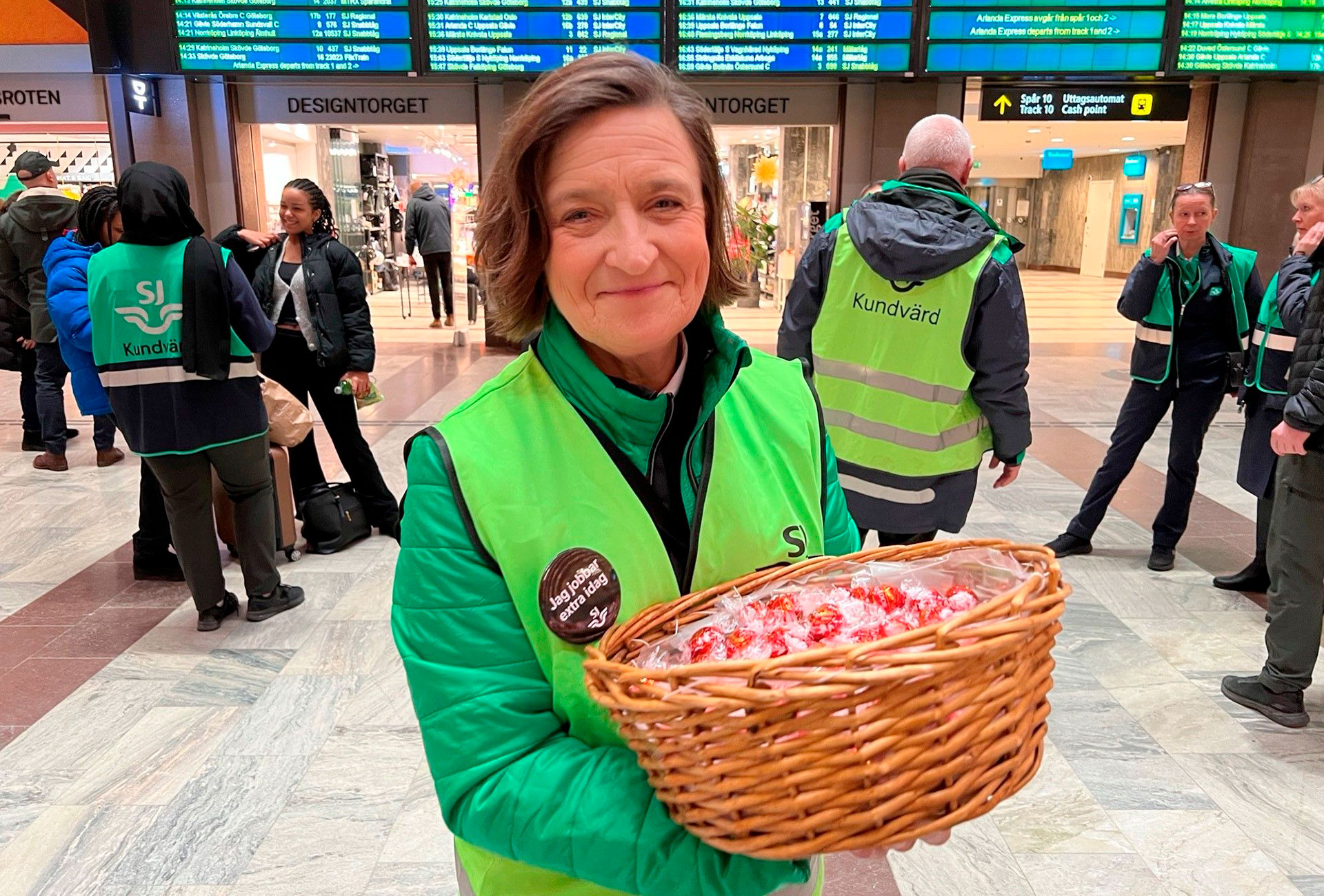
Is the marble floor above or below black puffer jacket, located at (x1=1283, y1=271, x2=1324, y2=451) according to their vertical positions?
below

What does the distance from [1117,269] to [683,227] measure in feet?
86.6

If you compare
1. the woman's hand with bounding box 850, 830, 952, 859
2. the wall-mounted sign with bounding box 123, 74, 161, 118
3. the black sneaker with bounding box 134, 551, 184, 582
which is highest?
the wall-mounted sign with bounding box 123, 74, 161, 118

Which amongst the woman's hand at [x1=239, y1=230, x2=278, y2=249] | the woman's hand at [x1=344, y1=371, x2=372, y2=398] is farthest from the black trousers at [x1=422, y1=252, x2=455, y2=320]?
the woman's hand at [x1=344, y1=371, x2=372, y2=398]

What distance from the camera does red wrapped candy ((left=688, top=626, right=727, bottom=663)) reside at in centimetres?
97

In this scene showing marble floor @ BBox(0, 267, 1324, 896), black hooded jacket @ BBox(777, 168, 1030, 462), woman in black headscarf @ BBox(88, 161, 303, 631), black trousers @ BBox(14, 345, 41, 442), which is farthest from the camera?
black trousers @ BBox(14, 345, 41, 442)

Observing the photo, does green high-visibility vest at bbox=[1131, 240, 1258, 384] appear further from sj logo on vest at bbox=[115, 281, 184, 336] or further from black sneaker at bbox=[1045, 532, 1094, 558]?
sj logo on vest at bbox=[115, 281, 184, 336]

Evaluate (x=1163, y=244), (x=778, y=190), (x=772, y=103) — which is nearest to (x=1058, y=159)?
(x=778, y=190)

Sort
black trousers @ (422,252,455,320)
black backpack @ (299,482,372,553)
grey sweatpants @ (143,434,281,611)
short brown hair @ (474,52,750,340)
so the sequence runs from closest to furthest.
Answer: short brown hair @ (474,52,750,340) → grey sweatpants @ (143,434,281,611) → black backpack @ (299,482,372,553) → black trousers @ (422,252,455,320)

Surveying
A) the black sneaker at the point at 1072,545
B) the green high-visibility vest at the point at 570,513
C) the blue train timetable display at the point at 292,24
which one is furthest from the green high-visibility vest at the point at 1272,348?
the blue train timetable display at the point at 292,24

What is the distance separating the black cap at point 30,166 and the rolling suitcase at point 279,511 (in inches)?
123

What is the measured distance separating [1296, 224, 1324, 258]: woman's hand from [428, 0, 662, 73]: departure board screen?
5501 mm

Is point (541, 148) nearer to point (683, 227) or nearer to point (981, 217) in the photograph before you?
point (683, 227)

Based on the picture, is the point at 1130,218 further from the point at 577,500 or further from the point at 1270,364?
the point at 577,500

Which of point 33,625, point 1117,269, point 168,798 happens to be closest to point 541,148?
point 168,798
